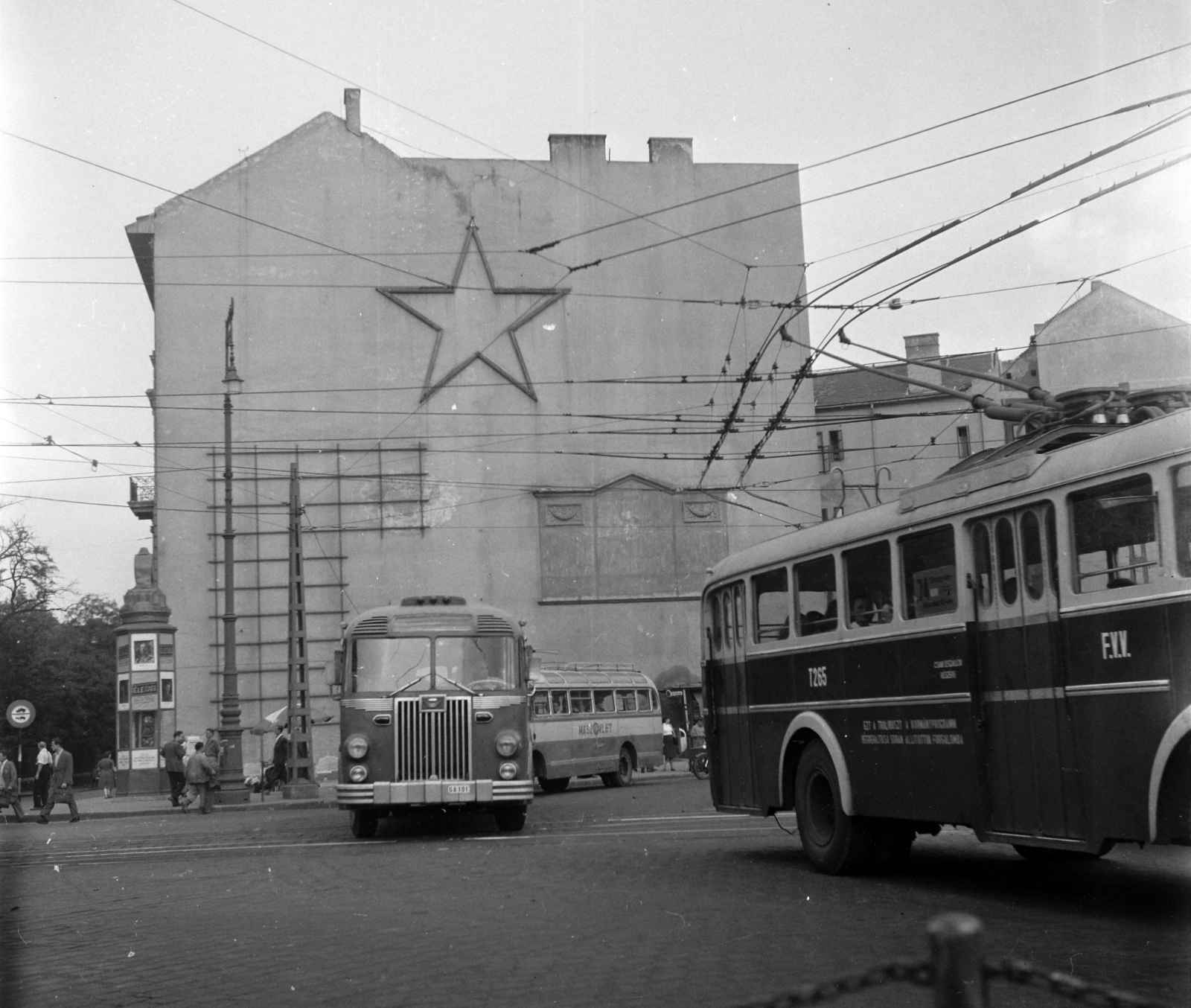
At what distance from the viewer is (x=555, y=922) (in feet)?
31.9

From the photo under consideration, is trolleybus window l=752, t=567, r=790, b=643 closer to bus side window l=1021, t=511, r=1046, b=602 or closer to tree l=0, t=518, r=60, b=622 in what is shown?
bus side window l=1021, t=511, r=1046, b=602

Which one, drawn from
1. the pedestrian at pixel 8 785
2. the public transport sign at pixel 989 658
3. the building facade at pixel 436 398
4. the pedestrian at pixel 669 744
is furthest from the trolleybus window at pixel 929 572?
the building facade at pixel 436 398

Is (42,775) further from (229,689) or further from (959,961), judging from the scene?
(959,961)

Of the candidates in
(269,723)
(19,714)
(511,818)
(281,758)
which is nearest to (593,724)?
(281,758)

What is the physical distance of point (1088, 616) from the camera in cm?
900

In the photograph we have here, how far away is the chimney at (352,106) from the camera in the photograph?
53.0 m

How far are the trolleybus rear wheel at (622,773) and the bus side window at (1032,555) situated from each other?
23.3 metres

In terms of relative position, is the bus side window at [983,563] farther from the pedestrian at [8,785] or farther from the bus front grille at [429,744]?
the pedestrian at [8,785]

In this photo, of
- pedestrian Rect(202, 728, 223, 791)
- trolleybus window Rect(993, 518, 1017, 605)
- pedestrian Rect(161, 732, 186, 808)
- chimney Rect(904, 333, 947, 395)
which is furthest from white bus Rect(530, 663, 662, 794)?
chimney Rect(904, 333, 947, 395)

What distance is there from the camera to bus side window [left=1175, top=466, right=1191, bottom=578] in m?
8.13

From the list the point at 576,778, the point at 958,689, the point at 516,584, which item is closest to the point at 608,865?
the point at 958,689

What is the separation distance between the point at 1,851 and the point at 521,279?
111ft

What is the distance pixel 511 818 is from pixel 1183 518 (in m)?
12.1

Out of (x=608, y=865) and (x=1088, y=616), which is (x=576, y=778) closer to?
(x=608, y=865)
